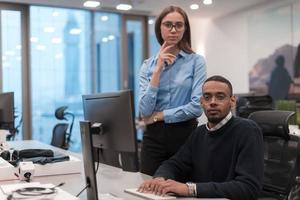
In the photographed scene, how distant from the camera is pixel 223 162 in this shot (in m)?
1.93

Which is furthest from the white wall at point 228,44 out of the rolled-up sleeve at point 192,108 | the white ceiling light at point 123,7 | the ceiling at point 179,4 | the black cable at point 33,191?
the black cable at point 33,191

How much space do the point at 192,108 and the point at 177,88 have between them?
0.51ft

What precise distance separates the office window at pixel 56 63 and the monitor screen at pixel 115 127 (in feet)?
17.6

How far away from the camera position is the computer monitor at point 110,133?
4.96ft

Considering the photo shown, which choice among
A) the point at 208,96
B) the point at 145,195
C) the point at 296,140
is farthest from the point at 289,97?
the point at 145,195

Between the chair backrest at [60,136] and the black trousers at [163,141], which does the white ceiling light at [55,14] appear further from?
the black trousers at [163,141]

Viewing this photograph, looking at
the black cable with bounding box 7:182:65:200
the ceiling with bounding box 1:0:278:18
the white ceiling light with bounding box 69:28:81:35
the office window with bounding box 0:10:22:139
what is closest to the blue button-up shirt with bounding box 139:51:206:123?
the black cable with bounding box 7:182:65:200

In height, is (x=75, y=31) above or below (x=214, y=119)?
above

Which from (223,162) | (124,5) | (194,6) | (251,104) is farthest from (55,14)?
(223,162)

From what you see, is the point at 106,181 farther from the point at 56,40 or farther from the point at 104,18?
the point at 104,18

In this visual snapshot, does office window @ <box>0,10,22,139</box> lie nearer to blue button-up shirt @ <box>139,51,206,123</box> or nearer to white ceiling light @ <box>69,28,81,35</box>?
white ceiling light @ <box>69,28,81,35</box>

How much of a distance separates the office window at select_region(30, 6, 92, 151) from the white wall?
222 cm

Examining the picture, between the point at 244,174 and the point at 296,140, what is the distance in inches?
29.1

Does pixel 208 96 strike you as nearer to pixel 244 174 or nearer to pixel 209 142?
pixel 209 142
